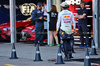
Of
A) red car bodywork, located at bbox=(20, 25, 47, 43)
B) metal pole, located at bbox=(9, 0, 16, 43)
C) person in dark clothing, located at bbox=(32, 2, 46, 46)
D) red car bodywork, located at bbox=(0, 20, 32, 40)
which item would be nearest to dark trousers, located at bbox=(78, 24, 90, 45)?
person in dark clothing, located at bbox=(32, 2, 46, 46)

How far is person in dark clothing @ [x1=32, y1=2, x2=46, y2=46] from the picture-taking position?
1842 centimetres

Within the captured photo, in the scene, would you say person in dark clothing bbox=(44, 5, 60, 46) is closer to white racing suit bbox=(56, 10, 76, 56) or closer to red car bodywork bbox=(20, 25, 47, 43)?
red car bodywork bbox=(20, 25, 47, 43)

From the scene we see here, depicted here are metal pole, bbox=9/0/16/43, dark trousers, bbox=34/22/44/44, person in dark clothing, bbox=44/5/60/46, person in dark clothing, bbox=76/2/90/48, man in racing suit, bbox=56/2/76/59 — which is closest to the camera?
man in racing suit, bbox=56/2/76/59

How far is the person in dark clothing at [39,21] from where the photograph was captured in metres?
18.4

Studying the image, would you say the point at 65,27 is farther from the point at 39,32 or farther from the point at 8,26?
the point at 8,26

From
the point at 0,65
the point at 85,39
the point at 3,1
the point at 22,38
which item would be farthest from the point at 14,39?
the point at 0,65

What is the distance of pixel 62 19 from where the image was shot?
12.4 m

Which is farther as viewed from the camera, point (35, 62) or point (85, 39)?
point (85, 39)

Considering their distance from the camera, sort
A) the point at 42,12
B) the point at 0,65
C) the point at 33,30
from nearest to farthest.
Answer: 1. the point at 0,65
2. the point at 42,12
3. the point at 33,30

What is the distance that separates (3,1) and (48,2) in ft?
11.0

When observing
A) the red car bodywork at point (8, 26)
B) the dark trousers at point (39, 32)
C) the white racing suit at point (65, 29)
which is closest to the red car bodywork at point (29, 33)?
the red car bodywork at point (8, 26)

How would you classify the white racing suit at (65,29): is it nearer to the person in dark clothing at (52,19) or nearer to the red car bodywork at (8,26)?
the person in dark clothing at (52,19)

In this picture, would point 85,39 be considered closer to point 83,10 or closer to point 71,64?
point 83,10

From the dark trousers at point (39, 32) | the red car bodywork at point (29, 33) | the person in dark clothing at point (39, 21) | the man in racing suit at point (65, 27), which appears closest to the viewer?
the man in racing suit at point (65, 27)
